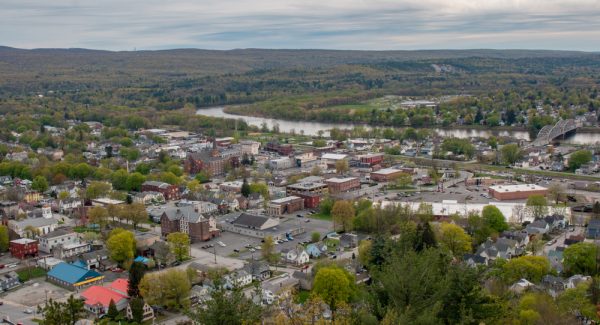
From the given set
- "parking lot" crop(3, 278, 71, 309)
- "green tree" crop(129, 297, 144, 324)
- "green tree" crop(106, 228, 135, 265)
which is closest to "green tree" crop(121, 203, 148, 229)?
"green tree" crop(106, 228, 135, 265)

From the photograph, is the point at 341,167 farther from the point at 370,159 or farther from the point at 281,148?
the point at 281,148

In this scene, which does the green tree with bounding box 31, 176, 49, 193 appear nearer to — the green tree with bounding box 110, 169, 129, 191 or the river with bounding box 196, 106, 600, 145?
the green tree with bounding box 110, 169, 129, 191

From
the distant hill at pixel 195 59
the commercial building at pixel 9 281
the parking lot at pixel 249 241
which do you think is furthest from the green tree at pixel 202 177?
the distant hill at pixel 195 59

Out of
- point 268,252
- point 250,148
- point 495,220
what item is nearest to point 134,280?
point 268,252

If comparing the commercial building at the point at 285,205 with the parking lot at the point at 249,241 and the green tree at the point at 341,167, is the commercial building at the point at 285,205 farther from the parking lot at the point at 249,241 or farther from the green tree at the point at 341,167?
the green tree at the point at 341,167

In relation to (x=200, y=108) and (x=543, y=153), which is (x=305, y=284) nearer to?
(x=543, y=153)

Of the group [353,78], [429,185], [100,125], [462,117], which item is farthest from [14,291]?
[353,78]
